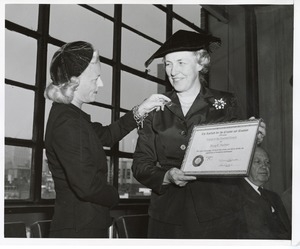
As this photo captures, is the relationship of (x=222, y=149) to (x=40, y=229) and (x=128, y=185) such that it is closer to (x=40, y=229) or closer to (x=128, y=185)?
(x=128, y=185)

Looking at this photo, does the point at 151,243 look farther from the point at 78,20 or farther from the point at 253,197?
the point at 78,20

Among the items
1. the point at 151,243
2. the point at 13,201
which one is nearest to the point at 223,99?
the point at 151,243

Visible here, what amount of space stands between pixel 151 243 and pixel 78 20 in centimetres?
58

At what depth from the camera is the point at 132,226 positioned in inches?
34.5

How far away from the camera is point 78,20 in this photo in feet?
2.94

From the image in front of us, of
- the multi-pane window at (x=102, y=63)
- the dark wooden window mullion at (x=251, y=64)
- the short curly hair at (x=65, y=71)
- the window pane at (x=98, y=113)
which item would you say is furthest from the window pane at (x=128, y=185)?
the dark wooden window mullion at (x=251, y=64)

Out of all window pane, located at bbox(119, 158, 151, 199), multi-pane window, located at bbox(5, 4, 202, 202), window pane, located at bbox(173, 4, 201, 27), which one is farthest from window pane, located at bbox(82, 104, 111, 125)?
window pane, located at bbox(173, 4, 201, 27)

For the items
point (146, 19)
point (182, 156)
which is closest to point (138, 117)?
point (182, 156)

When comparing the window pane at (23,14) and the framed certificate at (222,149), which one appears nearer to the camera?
the framed certificate at (222,149)

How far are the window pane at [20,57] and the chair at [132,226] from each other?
1.30 feet

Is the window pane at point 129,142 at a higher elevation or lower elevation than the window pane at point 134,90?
lower

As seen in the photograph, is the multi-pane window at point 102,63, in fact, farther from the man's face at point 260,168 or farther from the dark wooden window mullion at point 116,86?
the man's face at point 260,168

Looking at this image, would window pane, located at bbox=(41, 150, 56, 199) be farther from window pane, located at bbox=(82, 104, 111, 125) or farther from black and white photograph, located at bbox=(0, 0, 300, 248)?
window pane, located at bbox=(82, 104, 111, 125)

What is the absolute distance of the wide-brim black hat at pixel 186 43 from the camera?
0.87 m
